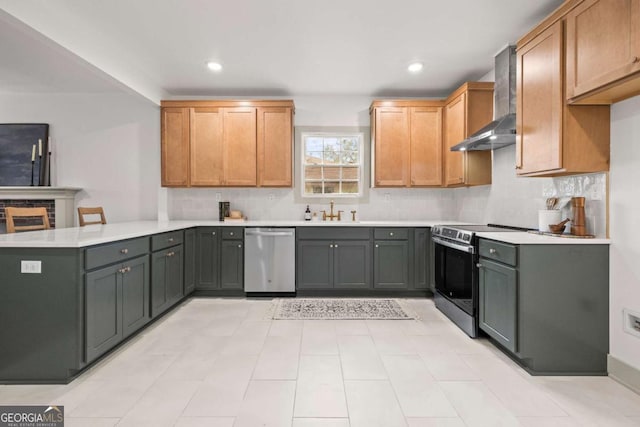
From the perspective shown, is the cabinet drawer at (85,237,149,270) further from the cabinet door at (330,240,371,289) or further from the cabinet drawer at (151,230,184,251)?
the cabinet door at (330,240,371,289)

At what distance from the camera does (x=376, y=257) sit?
13.6 ft

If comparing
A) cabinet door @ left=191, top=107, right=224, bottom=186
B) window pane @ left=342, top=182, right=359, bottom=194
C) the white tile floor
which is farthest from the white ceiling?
the white tile floor

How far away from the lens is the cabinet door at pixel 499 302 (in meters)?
2.42

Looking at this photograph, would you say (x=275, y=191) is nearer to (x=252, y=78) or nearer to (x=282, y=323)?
(x=252, y=78)

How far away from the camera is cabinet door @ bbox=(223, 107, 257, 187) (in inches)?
175

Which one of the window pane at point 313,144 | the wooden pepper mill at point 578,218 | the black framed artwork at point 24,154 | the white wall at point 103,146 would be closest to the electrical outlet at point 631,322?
the wooden pepper mill at point 578,218

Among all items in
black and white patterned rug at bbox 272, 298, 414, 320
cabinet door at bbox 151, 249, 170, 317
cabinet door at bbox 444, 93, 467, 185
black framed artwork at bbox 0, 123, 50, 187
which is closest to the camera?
cabinet door at bbox 151, 249, 170, 317

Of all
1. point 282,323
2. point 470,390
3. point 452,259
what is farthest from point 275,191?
point 470,390

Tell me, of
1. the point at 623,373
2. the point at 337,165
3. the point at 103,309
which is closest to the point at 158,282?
the point at 103,309

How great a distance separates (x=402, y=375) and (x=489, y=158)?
2842 mm

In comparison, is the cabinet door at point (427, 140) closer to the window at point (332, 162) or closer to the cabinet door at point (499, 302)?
the window at point (332, 162)

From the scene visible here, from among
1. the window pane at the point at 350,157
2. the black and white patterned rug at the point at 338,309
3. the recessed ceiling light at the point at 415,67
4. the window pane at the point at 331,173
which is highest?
the recessed ceiling light at the point at 415,67

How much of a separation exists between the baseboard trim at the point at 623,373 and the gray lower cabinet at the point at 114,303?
3.58 meters

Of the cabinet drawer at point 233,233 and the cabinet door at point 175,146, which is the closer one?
the cabinet drawer at point 233,233
